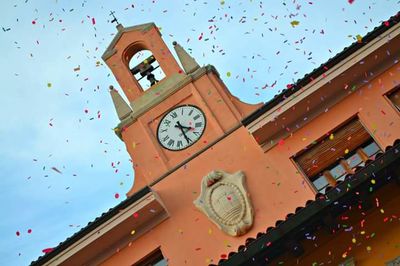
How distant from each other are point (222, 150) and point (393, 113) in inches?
128

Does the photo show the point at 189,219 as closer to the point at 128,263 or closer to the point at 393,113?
the point at 128,263

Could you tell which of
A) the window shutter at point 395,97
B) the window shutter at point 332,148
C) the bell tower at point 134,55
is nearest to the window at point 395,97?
the window shutter at point 395,97

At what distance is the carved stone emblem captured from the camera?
1084cm

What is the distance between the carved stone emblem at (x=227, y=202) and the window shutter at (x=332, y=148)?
122 centimetres

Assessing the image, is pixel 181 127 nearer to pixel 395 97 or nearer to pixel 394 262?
pixel 395 97

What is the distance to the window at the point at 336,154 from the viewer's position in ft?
35.3

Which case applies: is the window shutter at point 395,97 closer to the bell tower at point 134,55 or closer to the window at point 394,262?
the window at point 394,262

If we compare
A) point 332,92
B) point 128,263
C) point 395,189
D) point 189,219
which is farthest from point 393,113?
point 128,263

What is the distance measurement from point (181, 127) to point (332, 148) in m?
3.24

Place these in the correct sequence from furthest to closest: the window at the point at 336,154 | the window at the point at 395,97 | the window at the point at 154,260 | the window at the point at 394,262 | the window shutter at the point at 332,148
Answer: the window at the point at 154,260 < the window at the point at 395,97 < the window shutter at the point at 332,148 < the window at the point at 336,154 < the window at the point at 394,262

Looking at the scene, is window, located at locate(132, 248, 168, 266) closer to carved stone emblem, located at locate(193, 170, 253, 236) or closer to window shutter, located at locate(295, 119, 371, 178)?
carved stone emblem, located at locate(193, 170, 253, 236)

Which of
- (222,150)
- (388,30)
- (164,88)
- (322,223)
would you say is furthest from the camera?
(164,88)

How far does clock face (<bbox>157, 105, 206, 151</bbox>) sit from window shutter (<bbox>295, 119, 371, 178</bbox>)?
2.33 meters

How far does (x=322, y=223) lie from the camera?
8.55 metres
